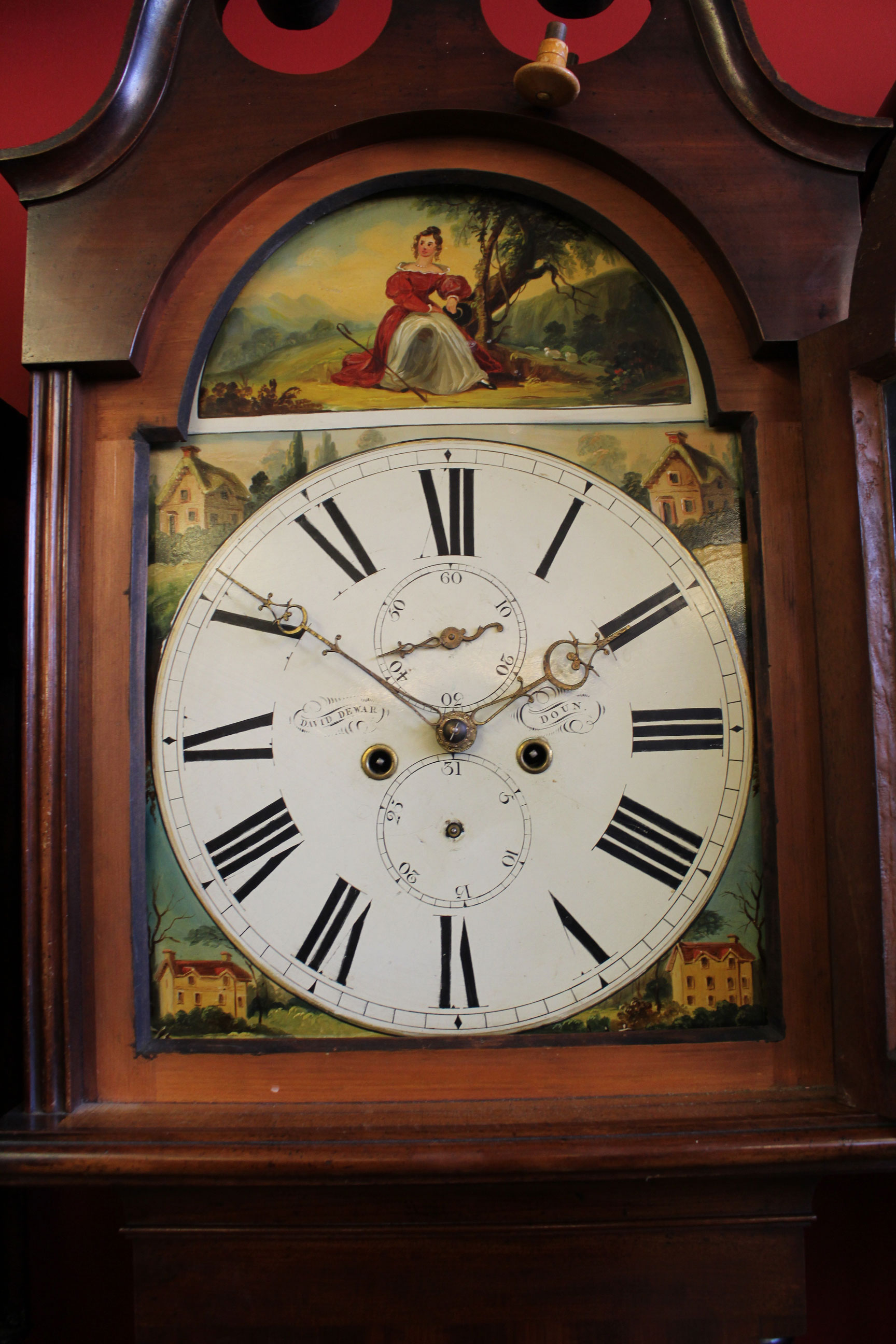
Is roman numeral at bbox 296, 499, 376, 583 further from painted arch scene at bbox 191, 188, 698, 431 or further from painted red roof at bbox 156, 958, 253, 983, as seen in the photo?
painted red roof at bbox 156, 958, 253, 983

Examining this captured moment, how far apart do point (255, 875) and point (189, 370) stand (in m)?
0.72

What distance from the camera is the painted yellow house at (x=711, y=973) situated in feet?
4.07

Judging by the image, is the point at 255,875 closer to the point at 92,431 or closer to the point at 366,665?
the point at 366,665

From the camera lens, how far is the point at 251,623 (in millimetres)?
1307

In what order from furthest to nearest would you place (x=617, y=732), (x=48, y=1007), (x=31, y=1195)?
(x=31, y=1195), (x=617, y=732), (x=48, y=1007)

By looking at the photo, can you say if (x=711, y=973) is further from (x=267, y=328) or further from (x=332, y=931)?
(x=267, y=328)

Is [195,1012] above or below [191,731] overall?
below

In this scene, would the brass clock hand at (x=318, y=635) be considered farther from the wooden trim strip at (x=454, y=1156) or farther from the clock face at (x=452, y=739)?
the wooden trim strip at (x=454, y=1156)

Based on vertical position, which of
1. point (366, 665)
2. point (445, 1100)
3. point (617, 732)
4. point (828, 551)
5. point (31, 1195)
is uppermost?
point (828, 551)

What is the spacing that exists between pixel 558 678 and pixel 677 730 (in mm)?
182

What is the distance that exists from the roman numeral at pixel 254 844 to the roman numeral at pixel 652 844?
434mm

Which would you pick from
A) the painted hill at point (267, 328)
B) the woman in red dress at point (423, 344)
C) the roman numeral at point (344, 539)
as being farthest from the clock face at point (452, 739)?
the painted hill at point (267, 328)

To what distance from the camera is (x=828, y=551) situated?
4.08 feet

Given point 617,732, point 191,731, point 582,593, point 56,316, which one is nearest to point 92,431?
point 56,316
